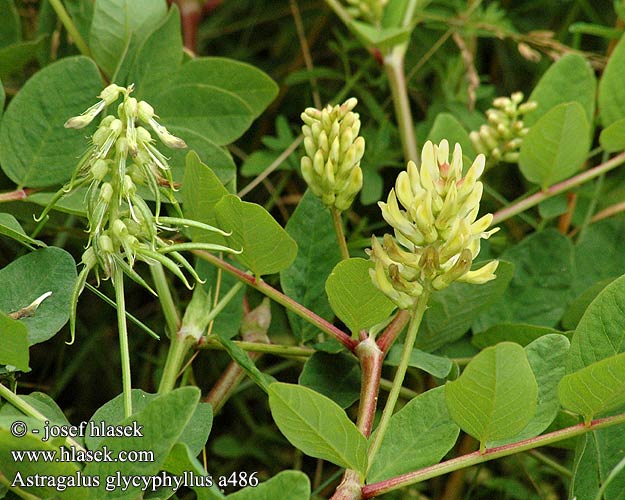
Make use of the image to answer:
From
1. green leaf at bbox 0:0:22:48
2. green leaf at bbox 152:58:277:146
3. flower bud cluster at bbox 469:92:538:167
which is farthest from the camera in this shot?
green leaf at bbox 0:0:22:48

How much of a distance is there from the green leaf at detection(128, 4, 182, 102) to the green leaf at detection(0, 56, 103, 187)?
11 centimetres

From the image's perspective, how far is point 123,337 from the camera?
0.69 m

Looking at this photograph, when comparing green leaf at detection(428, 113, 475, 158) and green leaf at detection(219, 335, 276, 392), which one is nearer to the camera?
green leaf at detection(219, 335, 276, 392)

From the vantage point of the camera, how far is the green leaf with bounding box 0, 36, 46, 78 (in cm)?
116

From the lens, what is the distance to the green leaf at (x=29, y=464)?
2.08 feet

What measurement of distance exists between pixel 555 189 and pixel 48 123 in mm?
618

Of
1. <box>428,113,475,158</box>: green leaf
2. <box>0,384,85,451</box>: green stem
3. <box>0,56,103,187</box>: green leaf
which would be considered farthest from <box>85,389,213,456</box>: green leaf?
<box>428,113,475,158</box>: green leaf

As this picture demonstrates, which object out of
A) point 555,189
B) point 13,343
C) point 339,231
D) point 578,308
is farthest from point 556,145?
point 13,343

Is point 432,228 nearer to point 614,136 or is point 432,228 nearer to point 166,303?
point 166,303

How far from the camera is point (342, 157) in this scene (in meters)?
0.83

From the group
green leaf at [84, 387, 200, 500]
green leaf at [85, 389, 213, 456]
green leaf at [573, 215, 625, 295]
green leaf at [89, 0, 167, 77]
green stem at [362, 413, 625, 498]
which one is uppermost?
green leaf at [89, 0, 167, 77]

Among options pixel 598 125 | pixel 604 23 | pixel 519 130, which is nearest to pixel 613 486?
pixel 519 130

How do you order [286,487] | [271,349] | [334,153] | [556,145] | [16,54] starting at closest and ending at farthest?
[286,487] < [334,153] < [271,349] < [556,145] < [16,54]

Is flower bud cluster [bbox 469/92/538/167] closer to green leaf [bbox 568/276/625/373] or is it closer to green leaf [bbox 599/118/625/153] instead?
green leaf [bbox 599/118/625/153]
